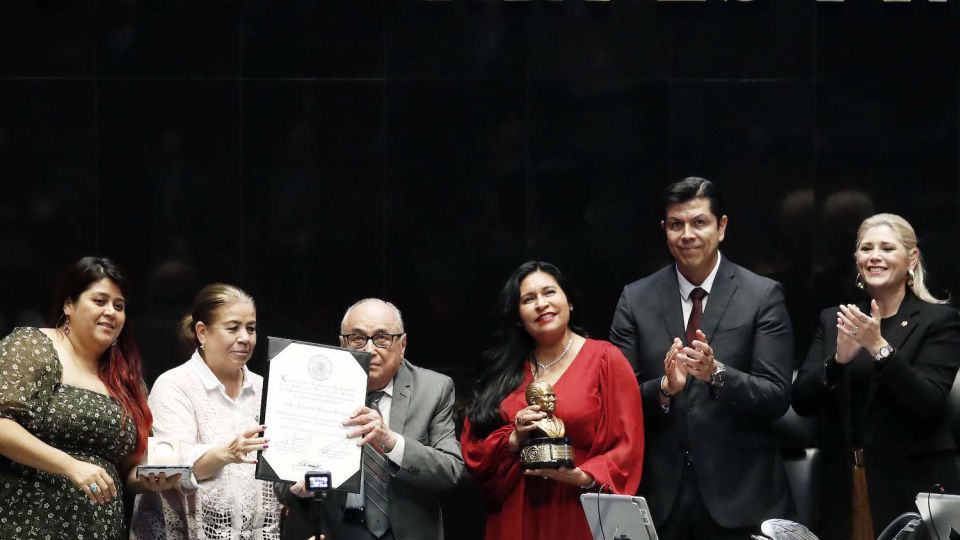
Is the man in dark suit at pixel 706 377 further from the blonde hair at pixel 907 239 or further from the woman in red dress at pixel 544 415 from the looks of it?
the blonde hair at pixel 907 239

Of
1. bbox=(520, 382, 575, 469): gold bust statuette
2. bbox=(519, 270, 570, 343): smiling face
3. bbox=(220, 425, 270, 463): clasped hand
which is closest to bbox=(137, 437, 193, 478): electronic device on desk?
bbox=(220, 425, 270, 463): clasped hand

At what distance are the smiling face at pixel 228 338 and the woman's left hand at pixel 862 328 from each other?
2.52 metres

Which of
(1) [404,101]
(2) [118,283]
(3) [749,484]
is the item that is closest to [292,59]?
(1) [404,101]

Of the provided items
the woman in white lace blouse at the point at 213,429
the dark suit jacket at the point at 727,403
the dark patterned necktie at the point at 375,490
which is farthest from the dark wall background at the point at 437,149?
the dark patterned necktie at the point at 375,490

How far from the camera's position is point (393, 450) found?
212 inches

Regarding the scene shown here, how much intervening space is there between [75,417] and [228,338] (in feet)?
2.43

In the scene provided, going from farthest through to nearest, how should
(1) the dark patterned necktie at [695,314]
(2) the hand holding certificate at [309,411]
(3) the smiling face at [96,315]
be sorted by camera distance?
(1) the dark patterned necktie at [695,314]
(3) the smiling face at [96,315]
(2) the hand holding certificate at [309,411]

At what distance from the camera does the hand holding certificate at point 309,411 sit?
498cm

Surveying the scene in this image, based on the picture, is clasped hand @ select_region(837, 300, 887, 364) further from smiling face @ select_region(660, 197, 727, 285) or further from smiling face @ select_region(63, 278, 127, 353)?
smiling face @ select_region(63, 278, 127, 353)

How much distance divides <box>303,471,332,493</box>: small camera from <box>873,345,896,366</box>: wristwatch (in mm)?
2386

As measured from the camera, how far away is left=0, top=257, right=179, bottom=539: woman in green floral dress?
16.4 feet

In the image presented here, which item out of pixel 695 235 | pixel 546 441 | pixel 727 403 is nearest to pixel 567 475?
pixel 546 441

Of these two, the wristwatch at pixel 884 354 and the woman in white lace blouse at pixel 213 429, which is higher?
the wristwatch at pixel 884 354

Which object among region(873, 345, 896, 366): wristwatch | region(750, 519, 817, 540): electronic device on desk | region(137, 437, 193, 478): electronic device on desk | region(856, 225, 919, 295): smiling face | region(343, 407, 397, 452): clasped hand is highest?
region(856, 225, 919, 295): smiling face
